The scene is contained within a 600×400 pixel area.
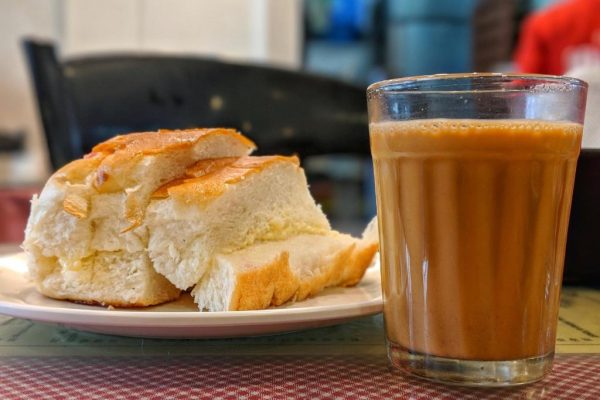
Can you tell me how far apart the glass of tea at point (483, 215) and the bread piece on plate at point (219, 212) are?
279mm

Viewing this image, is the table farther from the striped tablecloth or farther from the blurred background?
the blurred background

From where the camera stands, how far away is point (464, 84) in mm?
661

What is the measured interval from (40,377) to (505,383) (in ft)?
1.47

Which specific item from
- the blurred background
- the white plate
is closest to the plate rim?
the white plate

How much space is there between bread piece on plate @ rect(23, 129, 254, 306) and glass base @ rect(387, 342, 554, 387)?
38cm

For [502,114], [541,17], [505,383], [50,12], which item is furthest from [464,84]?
[50,12]

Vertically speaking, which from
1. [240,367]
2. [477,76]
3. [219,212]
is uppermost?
[477,76]

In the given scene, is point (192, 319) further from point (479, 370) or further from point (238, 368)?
point (479, 370)

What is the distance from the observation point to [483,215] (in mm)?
657

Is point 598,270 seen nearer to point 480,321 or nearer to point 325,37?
point 480,321

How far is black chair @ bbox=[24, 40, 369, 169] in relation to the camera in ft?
6.50

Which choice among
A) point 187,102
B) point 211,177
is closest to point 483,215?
point 211,177

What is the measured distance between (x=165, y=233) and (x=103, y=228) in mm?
105

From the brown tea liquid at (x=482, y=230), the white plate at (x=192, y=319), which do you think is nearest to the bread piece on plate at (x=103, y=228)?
the white plate at (x=192, y=319)
